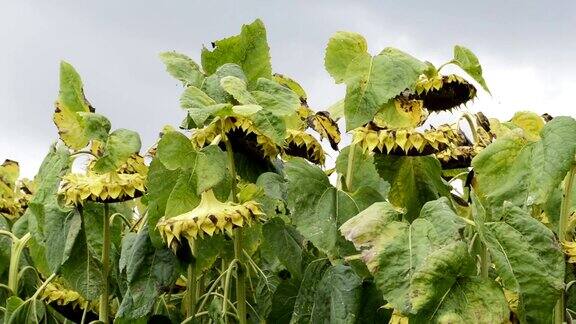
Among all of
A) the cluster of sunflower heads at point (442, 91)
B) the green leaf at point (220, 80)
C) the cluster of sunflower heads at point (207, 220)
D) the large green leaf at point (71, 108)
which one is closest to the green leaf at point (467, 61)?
the cluster of sunflower heads at point (442, 91)

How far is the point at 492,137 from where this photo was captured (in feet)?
5.57

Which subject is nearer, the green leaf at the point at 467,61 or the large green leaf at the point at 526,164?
the large green leaf at the point at 526,164

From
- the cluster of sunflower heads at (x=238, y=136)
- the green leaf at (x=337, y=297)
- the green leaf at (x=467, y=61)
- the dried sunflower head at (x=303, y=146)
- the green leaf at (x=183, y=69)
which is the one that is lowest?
the green leaf at (x=337, y=297)

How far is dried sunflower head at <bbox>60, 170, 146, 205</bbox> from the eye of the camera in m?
1.52

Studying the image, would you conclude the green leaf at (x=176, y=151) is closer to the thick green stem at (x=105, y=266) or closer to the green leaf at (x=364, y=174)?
the thick green stem at (x=105, y=266)

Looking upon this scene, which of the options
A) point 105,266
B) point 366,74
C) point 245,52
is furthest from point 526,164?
point 105,266

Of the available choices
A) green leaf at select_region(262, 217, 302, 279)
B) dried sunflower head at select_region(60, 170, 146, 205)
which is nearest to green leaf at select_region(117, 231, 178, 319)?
dried sunflower head at select_region(60, 170, 146, 205)

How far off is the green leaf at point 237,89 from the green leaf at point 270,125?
22 millimetres

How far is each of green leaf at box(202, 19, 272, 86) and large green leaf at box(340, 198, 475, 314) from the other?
0.42 meters

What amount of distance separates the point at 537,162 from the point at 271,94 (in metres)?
0.42

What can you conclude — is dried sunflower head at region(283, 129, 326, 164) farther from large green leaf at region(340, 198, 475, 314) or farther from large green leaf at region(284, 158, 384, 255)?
large green leaf at region(340, 198, 475, 314)

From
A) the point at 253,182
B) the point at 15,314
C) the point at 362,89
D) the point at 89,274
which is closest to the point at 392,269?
the point at 362,89

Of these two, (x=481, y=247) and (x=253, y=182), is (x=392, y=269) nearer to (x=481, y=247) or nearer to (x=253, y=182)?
(x=481, y=247)

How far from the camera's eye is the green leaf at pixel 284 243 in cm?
161
